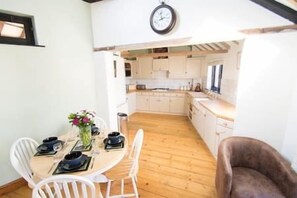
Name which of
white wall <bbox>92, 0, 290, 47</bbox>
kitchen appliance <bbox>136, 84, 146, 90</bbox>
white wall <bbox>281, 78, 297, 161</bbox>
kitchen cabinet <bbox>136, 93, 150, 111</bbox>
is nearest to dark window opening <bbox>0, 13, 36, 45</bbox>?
white wall <bbox>92, 0, 290, 47</bbox>

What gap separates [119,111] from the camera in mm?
3662

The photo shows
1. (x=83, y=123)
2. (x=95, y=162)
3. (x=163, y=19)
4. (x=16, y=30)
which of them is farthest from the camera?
(x=163, y=19)

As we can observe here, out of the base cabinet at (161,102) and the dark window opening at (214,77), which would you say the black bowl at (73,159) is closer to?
the dark window opening at (214,77)

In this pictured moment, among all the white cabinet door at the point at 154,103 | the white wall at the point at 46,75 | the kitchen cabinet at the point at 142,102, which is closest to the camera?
the white wall at the point at 46,75

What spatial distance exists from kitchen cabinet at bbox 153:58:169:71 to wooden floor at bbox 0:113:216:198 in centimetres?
229

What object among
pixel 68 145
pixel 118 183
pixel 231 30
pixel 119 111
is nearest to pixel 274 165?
pixel 231 30

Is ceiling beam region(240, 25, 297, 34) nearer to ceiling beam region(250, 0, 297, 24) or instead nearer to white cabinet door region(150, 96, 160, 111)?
ceiling beam region(250, 0, 297, 24)

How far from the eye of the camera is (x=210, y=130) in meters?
2.90

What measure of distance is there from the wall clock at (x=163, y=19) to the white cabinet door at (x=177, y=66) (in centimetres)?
317

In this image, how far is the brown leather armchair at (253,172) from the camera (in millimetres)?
1389

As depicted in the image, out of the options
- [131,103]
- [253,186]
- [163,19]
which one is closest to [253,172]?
[253,186]

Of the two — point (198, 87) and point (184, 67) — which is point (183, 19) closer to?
point (184, 67)

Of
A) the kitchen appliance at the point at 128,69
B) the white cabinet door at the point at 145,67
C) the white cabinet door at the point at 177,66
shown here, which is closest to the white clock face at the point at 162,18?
the white cabinet door at the point at 177,66

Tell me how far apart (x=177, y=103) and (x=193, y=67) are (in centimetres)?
135
